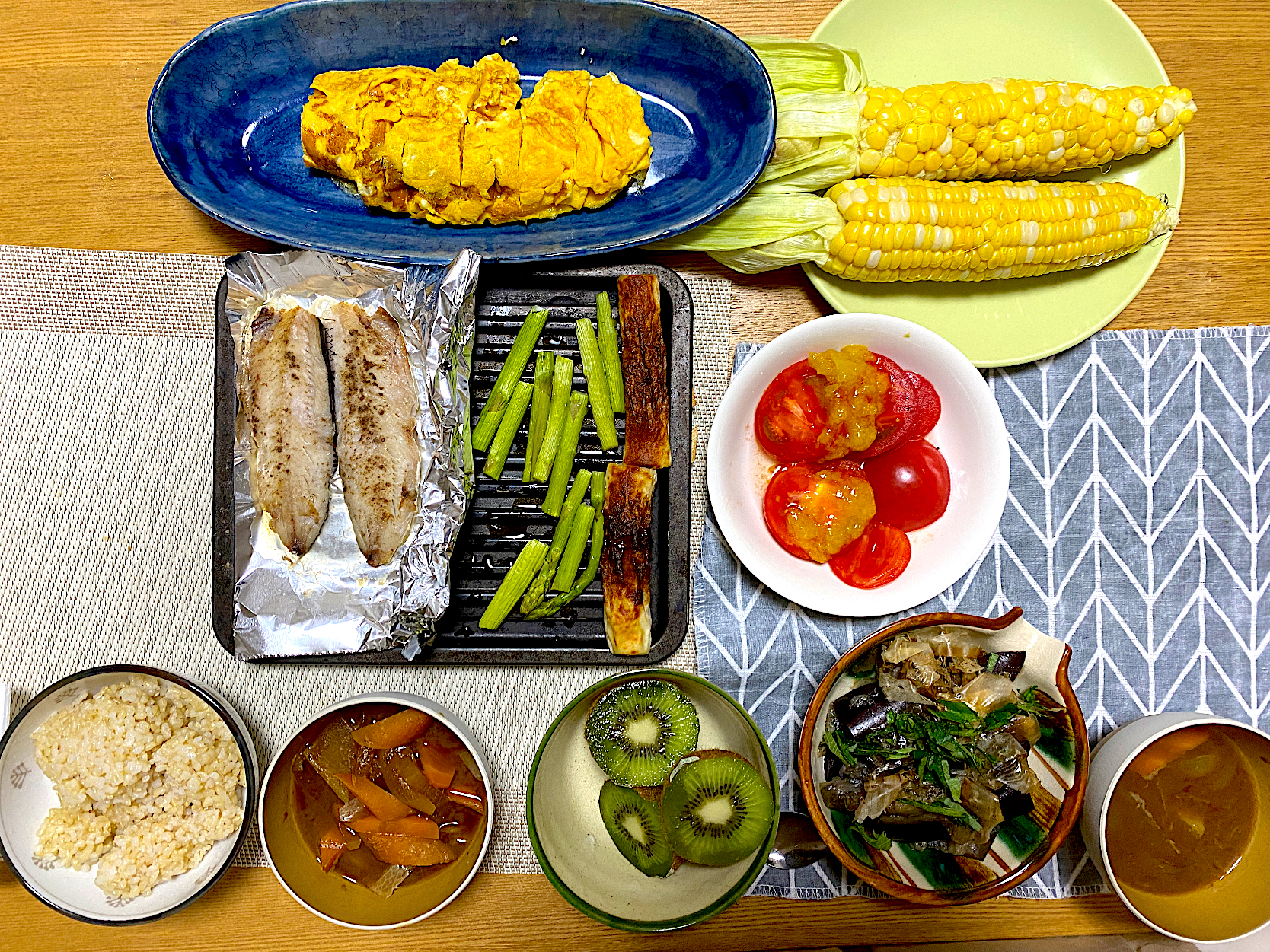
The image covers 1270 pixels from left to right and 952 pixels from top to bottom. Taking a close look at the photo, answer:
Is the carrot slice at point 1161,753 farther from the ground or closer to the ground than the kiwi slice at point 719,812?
farther from the ground

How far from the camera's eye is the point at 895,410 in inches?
63.4

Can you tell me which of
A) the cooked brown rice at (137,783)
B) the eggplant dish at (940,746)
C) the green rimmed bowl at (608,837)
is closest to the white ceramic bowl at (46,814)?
the cooked brown rice at (137,783)

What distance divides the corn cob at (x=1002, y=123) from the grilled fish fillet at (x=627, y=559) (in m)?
0.87

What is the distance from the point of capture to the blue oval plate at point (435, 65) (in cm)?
163

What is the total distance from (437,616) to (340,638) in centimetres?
22

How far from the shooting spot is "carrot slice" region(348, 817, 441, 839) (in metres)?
1.59

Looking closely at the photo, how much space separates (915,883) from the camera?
151 centimetres

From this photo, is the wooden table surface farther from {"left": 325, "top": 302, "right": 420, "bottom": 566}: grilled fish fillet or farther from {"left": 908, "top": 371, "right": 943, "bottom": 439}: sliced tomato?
{"left": 325, "top": 302, "right": 420, "bottom": 566}: grilled fish fillet

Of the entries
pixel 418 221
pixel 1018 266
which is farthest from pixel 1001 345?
pixel 418 221

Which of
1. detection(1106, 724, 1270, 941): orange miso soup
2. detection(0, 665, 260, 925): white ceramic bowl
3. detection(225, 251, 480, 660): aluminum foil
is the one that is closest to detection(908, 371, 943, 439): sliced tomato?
detection(1106, 724, 1270, 941): orange miso soup

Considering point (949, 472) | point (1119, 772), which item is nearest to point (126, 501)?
point (949, 472)

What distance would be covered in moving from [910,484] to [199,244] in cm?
175

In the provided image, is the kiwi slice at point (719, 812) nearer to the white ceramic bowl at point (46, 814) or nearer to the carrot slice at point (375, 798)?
the carrot slice at point (375, 798)

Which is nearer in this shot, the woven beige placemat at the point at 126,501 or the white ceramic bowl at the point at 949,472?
the white ceramic bowl at the point at 949,472
